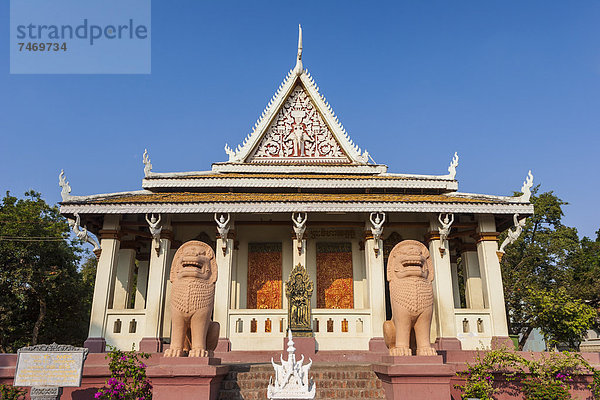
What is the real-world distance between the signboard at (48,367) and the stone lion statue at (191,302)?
1479mm

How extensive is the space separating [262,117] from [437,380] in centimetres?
1119

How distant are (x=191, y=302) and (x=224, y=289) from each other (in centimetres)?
471

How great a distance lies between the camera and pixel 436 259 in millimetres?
12125

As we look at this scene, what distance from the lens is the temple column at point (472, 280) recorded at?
13.3 m

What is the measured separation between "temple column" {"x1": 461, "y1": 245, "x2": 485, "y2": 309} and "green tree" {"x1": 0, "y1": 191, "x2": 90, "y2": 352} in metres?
16.6

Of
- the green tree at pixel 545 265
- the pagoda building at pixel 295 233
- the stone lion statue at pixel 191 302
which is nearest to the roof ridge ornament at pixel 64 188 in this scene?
the pagoda building at pixel 295 233

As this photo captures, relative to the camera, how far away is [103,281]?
37.8ft

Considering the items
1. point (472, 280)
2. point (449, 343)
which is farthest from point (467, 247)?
point (449, 343)

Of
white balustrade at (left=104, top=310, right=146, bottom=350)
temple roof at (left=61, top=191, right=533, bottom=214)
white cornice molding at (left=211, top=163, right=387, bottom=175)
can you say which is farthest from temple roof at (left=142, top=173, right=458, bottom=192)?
white balustrade at (left=104, top=310, right=146, bottom=350)

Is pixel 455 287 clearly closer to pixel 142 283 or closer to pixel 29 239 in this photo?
pixel 142 283

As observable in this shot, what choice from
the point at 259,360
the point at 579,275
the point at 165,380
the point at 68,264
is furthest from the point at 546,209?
the point at 68,264

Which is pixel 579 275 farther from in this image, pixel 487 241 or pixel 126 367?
pixel 126 367

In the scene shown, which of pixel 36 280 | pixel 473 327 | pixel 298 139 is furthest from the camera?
pixel 36 280

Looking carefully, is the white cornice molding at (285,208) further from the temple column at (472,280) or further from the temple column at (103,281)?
the temple column at (472,280)
